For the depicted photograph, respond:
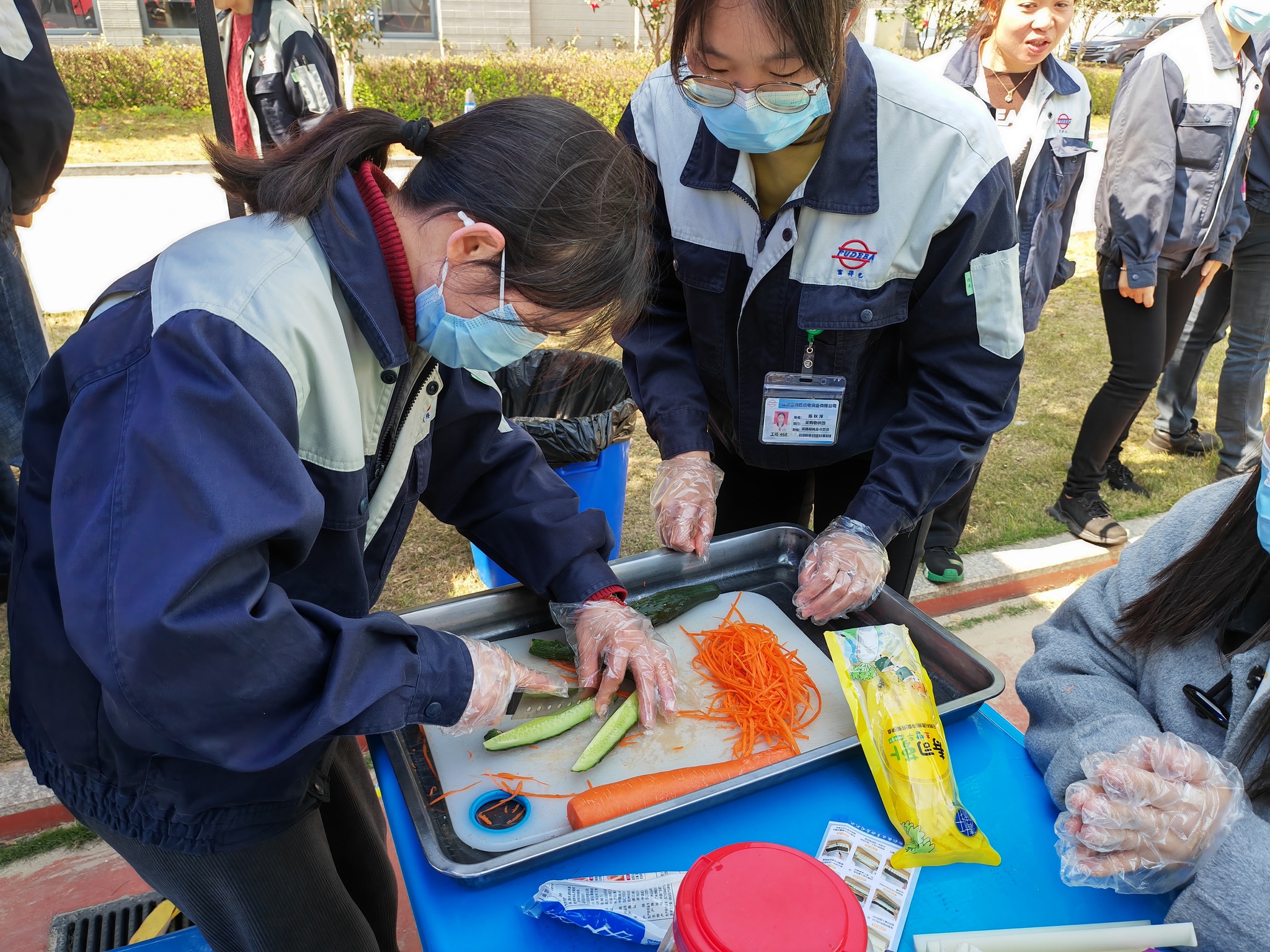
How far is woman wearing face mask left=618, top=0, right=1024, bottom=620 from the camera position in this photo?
1.77 meters

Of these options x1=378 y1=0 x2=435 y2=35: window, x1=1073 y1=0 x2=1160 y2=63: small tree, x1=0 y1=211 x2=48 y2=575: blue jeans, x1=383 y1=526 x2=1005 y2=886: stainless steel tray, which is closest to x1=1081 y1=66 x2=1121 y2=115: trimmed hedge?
x1=1073 y1=0 x2=1160 y2=63: small tree

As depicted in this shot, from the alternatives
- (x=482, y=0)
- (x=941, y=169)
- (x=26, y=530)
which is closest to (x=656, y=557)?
(x=941, y=169)

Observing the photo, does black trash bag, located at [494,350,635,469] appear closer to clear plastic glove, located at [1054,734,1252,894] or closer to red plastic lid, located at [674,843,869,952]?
clear plastic glove, located at [1054,734,1252,894]

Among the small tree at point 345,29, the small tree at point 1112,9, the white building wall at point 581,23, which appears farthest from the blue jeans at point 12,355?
the white building wall at point 581,23

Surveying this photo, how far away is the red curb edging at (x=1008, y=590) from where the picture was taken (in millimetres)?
4086

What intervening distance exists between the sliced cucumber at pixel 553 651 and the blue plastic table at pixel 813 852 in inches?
14.9

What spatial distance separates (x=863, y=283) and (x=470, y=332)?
38.0 inches

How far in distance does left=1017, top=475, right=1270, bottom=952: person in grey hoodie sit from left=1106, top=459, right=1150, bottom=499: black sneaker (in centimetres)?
359

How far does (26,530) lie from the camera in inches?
51.1

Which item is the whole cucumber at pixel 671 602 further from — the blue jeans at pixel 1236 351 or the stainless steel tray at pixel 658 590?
the blue jeans at pixel 1236 351

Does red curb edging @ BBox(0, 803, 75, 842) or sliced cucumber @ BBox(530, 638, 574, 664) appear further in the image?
red curb edging @ BBox(0, 803, 75, 842)

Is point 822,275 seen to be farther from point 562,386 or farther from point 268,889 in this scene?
point 562,386

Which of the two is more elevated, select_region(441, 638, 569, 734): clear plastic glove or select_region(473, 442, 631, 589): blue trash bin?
select_region(441, 638, 569, 734): clear plastic glove

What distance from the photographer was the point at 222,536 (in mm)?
1046
